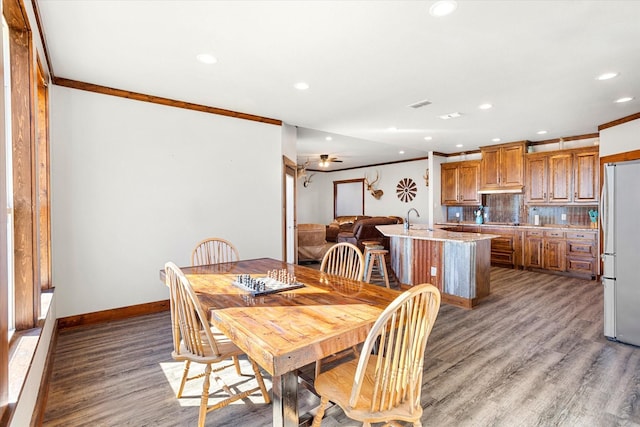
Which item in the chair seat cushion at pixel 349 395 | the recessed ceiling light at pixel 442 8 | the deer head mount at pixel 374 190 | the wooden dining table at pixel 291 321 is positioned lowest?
the chair seat cushion at pixel 349 395

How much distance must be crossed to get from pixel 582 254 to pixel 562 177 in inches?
54.7

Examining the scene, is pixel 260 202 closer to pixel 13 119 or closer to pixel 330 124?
pixel 330 124

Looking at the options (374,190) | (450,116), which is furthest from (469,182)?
(374,190)

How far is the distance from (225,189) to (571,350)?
159 inches

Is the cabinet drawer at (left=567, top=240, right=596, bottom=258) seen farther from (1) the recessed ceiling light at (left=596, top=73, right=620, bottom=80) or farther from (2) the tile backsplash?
(1) the recessed ceiling light at (left=596, top=73, right=620, bottom=80)

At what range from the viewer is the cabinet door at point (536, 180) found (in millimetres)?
5988

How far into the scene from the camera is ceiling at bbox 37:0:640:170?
2074mm

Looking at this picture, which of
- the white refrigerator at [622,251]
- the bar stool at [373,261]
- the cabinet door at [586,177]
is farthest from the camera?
the cabinet door at [586,177]

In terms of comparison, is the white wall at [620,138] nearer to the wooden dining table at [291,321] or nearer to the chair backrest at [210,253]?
the wooden dining table at [291,321]

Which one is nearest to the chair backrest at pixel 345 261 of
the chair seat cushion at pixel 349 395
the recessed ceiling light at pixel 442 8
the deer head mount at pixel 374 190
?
the chair seat cushion at pixel 349 395

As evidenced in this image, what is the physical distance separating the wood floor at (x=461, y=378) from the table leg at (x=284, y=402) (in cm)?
64

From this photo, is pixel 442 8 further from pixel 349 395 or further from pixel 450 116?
pixel 450 116

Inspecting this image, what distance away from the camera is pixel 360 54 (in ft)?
8.66

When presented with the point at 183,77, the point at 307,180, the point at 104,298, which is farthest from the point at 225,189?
the point at 307,180
